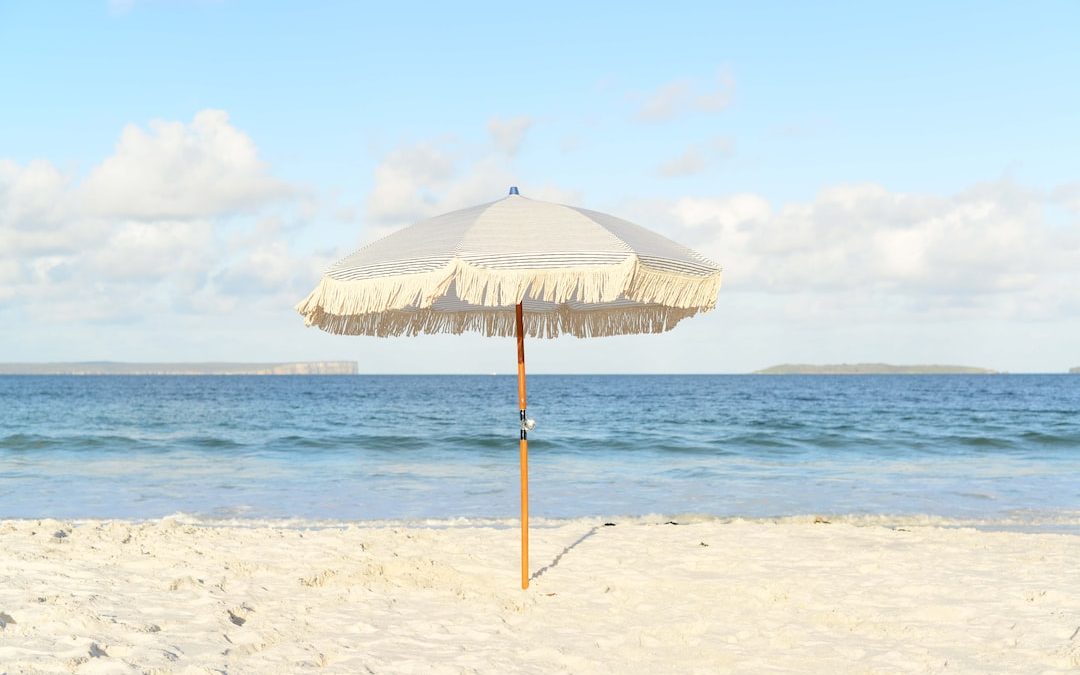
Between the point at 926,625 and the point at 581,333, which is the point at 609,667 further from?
the point at 581,333

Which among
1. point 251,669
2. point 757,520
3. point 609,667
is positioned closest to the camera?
point 251,669

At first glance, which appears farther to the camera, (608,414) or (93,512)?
(608,414)

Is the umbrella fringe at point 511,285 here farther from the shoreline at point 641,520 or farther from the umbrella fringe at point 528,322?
the shoreline at point 641,520

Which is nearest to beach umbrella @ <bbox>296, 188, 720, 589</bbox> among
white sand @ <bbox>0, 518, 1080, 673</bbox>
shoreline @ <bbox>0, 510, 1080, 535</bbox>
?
white sand @ <bbox>0, 518, 1080, 673</bbox>

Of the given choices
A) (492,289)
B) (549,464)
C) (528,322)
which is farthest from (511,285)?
(549,464)

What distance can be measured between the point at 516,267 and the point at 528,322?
238 cm

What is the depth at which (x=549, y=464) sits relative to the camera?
19219 mm

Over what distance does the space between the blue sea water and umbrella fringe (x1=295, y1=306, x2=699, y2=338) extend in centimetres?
499

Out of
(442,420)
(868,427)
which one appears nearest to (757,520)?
(868,427)

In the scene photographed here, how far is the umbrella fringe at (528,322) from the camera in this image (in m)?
6.51

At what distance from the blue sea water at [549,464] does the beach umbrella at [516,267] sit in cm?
657

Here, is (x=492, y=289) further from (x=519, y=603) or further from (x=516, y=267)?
(x=519, y=603)

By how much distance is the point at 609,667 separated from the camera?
4.59 metres

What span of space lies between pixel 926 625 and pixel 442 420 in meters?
31.2
